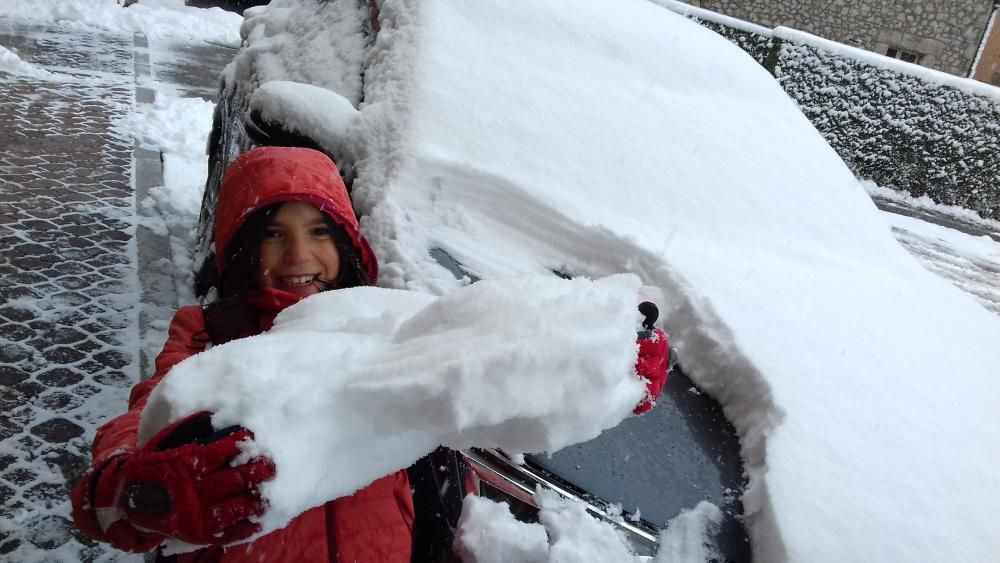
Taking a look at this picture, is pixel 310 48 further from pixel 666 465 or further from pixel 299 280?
pixel 666 465

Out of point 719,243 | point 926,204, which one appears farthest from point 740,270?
point 926,204

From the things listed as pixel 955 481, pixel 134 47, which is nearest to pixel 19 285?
pixel 955 481

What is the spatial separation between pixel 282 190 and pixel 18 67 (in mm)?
6915

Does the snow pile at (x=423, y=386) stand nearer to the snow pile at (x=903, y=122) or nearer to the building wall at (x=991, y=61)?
the snow pile at (x=903, y=122)

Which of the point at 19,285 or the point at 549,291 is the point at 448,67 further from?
the point at 19,285

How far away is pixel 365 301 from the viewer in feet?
3.74

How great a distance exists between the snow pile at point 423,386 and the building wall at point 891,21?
1571 cm

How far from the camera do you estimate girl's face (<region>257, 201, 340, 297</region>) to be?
1.44 metres

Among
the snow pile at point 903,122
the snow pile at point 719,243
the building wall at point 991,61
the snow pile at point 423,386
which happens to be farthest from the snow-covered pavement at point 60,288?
the building wall at point 991,61

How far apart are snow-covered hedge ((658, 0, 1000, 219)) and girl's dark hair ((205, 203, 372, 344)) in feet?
32.8

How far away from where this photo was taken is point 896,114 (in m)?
10.0

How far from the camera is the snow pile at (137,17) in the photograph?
9.76m

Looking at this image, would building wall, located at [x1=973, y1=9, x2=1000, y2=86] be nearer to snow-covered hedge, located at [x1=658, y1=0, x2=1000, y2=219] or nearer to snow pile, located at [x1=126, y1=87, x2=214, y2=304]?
snow-covered hedge, located at [x1=658, y1=0, x2=1000, y2=219]

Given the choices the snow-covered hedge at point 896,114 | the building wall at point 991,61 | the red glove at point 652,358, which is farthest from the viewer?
the building wall at point 991,61
